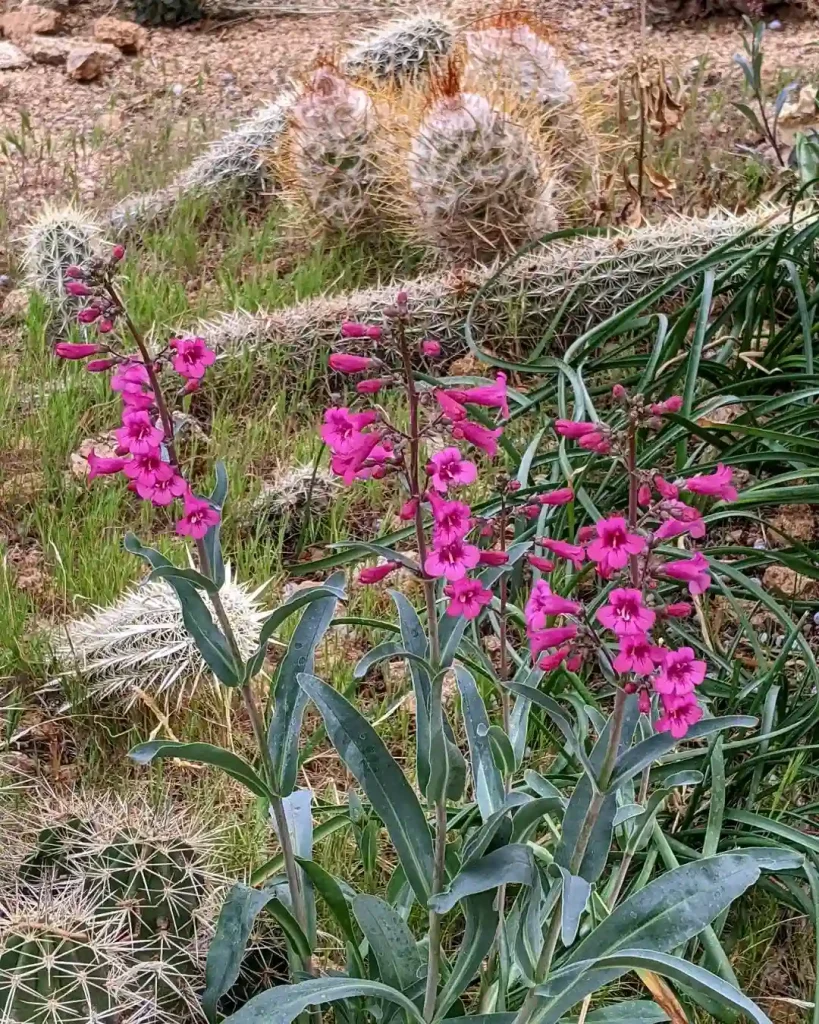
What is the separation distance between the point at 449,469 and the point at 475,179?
2703mm

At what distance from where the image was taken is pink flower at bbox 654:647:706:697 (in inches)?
38.6

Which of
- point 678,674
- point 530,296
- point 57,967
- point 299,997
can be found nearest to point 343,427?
point 678,674

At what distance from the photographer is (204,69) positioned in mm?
6430

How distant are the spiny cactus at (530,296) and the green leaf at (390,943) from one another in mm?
2278

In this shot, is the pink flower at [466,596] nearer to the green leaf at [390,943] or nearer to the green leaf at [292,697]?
the green leaf at [292,697]

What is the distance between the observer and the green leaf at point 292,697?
135 centimetres

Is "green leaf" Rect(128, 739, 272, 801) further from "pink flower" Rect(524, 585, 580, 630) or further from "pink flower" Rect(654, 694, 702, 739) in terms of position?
"pink flower" Rect(654, 694, 702, 739)

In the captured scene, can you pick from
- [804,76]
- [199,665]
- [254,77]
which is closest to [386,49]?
[254,77]

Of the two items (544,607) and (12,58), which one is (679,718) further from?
(12,58)

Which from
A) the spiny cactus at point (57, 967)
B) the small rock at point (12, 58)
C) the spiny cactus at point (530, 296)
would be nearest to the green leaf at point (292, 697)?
the spiny cactus at point (57, 967)

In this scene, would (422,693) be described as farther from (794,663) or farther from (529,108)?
(529,108)

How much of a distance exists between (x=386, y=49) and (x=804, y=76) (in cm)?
226

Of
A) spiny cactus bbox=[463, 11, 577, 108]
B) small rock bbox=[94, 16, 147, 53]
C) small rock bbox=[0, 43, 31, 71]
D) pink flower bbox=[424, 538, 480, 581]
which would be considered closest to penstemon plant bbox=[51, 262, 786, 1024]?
pink flower bbox=[424, 538, 480, 581]

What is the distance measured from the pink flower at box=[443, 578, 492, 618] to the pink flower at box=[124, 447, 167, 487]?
368mm
